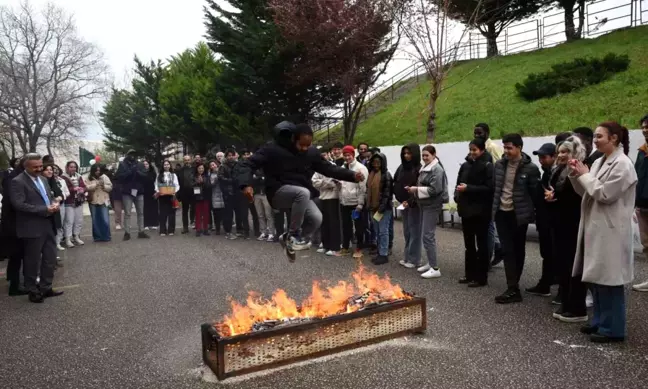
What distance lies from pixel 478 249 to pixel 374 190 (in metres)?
2.49

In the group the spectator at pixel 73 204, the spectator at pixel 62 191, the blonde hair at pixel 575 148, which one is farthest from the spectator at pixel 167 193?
the blonde hair at pixel 575 148

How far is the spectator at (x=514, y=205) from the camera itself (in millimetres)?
6391

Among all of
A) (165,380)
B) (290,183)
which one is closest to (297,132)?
(290,183)

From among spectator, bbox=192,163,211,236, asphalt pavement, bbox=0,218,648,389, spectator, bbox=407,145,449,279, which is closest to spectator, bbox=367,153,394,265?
asphalt pavement, bbox=0,218,648,389

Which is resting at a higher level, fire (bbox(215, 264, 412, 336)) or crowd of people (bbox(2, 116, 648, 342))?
crowd of people (bbox(2, 116, 648, 342))

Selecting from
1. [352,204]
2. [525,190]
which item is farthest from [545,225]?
[352,204]

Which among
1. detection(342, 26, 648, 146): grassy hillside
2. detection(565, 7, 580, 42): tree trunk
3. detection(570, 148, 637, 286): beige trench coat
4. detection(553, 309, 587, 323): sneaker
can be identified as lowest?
detection(553, 309, 587, 323): sneaker

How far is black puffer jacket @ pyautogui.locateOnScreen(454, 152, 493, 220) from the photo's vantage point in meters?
7.08

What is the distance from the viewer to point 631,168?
470 cm

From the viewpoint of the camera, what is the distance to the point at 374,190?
363 inches

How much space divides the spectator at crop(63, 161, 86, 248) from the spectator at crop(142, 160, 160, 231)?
6.17 ft

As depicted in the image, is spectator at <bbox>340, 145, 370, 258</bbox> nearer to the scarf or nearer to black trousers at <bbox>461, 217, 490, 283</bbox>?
the scarf

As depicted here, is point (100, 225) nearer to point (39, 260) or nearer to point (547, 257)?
point (39, 260)

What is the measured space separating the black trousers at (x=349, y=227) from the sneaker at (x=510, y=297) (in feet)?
13.3
